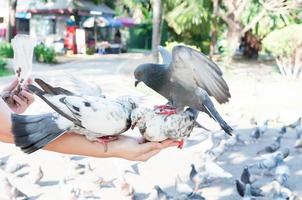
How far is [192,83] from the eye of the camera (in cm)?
177

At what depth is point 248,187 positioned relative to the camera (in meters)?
4.87

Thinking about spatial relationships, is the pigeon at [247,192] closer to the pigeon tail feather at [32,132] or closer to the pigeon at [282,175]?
the pigeon at [282,175]

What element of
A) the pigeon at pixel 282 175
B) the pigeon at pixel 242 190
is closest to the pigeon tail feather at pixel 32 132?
the pigeon at pixel 242 190

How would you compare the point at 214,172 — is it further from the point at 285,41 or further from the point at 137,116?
the point at 285,41

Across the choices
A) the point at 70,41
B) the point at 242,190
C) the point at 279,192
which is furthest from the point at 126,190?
the point at 70,41

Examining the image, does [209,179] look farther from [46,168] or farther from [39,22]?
[39,22]

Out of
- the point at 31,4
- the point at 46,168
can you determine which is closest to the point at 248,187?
the point at 46,168

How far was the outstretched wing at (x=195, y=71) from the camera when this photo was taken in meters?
1.74

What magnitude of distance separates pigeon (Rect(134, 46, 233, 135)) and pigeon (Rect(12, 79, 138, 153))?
0.19 m

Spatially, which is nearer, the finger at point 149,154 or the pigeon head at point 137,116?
the pigeon head at point 137,116

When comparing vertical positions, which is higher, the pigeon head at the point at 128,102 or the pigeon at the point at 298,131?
the pigeon head at the point at 128,102

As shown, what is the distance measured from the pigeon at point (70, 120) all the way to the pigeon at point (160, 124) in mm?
38

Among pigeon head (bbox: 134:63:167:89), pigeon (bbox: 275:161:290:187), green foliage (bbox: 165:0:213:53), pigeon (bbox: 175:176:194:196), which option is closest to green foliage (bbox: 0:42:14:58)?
green foliage (bbox: 165:0:213:53)

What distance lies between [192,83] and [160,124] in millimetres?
250
